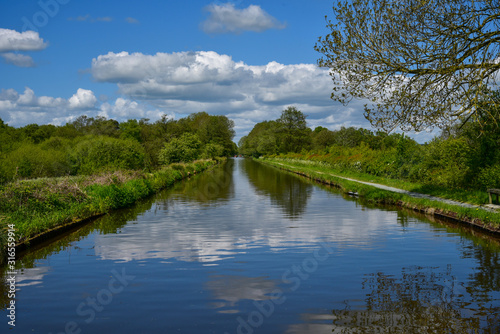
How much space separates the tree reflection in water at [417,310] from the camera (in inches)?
274

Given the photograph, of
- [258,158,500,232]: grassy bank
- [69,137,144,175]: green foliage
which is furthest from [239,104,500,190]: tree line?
[69,137,144,175]: green foliage

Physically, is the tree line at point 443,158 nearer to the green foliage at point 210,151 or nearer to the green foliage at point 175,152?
the green foliage at point 175,152

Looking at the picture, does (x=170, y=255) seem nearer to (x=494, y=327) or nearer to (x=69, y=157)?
(x=494, y=327)

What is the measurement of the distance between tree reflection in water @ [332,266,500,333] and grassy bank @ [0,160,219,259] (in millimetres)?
9006

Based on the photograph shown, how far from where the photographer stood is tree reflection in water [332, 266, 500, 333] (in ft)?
22.8

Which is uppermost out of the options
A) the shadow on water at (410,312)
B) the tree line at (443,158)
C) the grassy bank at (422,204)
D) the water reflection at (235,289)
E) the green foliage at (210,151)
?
the green foliage at (210,151)

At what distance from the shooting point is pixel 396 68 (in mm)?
19906

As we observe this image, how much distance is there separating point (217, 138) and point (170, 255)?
113m

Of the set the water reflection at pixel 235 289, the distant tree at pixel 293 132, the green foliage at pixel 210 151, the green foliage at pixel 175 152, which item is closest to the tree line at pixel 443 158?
the water reflection at pixel 235 289

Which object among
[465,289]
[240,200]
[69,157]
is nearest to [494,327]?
[465,289]

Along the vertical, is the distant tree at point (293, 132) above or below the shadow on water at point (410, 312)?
above

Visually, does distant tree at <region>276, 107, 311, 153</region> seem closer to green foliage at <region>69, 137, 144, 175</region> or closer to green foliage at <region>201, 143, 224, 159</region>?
green foliage at <region>201, 143, 224, 159</region>

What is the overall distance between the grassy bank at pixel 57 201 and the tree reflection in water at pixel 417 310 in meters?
9.01

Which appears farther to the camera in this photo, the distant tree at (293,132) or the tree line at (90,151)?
the distant tree at (293,132)
